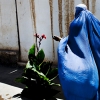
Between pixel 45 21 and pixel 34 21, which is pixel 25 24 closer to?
pixel 34 21

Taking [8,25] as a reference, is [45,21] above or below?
above

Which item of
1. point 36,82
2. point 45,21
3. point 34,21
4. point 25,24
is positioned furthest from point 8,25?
point 36,82

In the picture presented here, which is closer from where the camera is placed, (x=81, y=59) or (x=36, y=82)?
(x=81, y=59)

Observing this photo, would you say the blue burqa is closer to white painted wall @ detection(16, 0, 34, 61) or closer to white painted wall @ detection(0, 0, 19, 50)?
white painted wall @ detection(16, 0, 34, 61)

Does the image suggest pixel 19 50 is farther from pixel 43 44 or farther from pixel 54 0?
pixel 54 0

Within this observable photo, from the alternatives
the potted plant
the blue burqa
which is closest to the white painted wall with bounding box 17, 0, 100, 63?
the potted plant

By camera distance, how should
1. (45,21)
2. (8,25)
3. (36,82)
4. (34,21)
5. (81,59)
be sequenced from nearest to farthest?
(81,59) < (36,82) < (45,21) < (34,21) < (8,25)

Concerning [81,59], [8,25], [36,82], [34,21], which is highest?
[34,21]

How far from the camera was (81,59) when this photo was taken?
3.17 m

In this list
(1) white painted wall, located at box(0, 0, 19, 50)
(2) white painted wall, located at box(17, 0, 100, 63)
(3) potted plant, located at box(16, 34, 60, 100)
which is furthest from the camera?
(1) white painted wall, located at box(0, 0, 19, 50)

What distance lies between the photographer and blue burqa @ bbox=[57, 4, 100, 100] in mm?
3049

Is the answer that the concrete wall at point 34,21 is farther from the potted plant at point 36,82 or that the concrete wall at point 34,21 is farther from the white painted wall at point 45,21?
the potted plant at point 36,82

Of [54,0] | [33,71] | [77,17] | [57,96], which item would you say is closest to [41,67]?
[33,71]

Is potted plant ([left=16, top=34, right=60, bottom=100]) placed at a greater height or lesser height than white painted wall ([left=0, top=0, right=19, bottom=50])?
lesser
